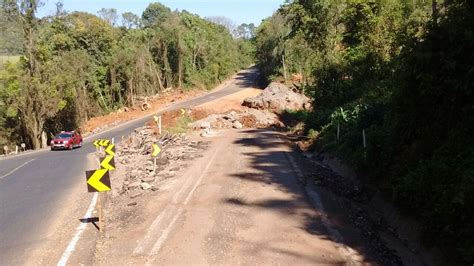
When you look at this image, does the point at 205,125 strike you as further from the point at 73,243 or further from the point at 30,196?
the point at 73,243

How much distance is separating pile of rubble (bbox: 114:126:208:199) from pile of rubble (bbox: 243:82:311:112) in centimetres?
1626

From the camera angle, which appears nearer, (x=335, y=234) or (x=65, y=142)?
(x=335, y=234)

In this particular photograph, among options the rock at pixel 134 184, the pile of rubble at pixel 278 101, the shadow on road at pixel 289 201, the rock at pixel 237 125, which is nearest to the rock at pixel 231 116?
the rock at pixel 237 125

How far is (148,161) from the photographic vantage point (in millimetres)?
19797

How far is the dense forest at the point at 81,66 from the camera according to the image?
46.7 meters

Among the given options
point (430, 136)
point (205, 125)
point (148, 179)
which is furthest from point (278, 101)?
point (430, 136)

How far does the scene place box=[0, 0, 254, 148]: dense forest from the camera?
46.7 metres

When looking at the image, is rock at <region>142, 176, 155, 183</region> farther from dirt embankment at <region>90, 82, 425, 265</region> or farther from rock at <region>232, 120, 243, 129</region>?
rock at <region>232, 120, 243, 129</region>

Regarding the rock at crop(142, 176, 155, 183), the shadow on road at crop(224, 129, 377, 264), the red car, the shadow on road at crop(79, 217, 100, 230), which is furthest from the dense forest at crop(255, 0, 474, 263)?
the red car

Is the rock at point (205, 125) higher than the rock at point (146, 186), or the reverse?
the rock at point (205, 125)

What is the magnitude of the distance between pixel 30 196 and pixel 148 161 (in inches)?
212

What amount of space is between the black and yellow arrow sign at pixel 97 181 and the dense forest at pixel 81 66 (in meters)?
40.0

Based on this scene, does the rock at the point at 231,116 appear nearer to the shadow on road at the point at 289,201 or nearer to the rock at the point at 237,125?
the rock at the point at 237,125

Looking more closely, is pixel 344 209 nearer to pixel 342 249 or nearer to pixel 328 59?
pixel 342 249
